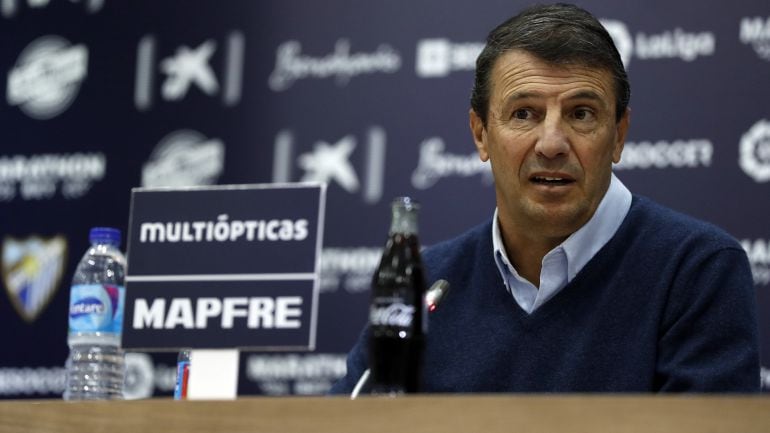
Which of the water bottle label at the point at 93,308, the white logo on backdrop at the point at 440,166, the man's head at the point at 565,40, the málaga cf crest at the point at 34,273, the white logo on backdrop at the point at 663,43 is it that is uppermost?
the white logo on backdrop at the point at 663,43

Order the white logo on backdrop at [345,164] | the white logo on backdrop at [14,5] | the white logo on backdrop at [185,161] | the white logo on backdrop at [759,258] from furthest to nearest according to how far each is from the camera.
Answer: the white logo on backdrop at [14,5], the white logo on backdrop at [185,161], the white logo on backdrop at [345,164], the white logo on backdrop at [759,258]

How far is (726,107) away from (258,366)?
5.44ft

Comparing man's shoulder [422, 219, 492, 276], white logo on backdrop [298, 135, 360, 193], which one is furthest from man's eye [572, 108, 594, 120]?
white logo on backdrop [298, 135, 360, 193]

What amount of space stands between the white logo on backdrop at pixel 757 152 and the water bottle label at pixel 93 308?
2.00 m

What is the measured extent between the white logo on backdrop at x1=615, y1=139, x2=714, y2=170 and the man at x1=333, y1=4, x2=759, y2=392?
1.05m

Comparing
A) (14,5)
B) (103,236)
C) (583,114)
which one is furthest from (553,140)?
(14,5)

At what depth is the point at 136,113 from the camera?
4184 mm

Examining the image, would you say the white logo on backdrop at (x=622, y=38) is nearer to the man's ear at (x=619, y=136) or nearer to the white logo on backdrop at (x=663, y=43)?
the white logo on backdrop at (x=663, y=43)

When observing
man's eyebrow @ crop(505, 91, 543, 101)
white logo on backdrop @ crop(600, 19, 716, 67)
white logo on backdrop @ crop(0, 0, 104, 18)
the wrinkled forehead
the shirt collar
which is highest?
white logo on backdrop @ crop(0, 0, 104, 18)

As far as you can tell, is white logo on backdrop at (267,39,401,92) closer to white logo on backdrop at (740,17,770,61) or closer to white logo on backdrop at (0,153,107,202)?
white logo on backdrop at (0,153,107,202)

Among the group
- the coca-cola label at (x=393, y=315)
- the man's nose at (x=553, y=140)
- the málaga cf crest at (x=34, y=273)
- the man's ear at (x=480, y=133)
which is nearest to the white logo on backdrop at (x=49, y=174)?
the málaga cf crest at (x=34, y=273)

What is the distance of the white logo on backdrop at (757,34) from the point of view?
348cm

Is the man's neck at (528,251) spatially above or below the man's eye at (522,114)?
below

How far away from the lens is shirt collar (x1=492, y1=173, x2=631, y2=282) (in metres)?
2.34
